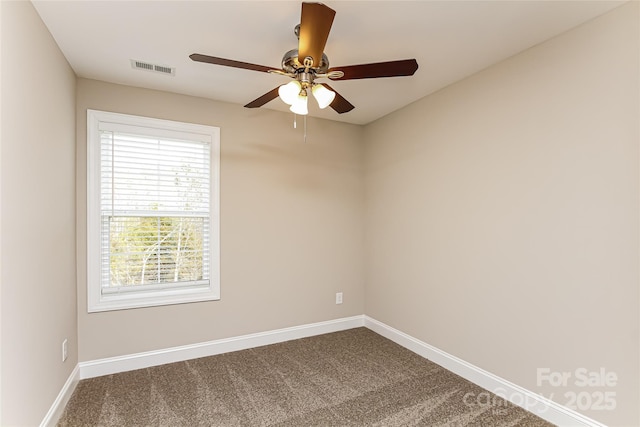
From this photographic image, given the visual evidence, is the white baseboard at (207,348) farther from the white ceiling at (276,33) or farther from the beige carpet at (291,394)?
the white ceiling at (276,33)

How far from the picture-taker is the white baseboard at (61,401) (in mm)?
1977

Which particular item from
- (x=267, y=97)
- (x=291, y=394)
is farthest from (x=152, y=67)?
(x=291, y=394)

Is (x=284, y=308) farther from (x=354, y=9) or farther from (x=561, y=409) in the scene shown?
(x=354, y=9)

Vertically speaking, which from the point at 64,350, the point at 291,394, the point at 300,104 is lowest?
the point at 291,394

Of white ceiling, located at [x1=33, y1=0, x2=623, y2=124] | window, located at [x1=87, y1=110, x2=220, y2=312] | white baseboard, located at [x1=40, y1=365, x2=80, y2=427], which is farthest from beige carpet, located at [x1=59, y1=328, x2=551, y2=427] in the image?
white ceiling, located at [x1=33, y1=0, x2=623, y2=124]

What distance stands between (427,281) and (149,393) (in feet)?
8.30

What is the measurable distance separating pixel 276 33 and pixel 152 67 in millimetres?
1118

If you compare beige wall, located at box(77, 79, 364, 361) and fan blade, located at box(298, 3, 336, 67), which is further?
beige wall, located at box(77, 79, 364, 361)

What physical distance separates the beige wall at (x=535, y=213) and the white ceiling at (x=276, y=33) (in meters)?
0.26

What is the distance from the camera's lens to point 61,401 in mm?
2189

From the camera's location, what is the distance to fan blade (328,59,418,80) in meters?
1.78

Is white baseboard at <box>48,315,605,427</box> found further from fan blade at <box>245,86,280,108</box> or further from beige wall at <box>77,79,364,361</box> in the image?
fan blade at <box>245,86,280,108</box>

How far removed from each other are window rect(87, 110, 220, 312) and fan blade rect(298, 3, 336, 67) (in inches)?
67.7

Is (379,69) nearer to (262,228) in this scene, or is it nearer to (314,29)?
(314,29)
